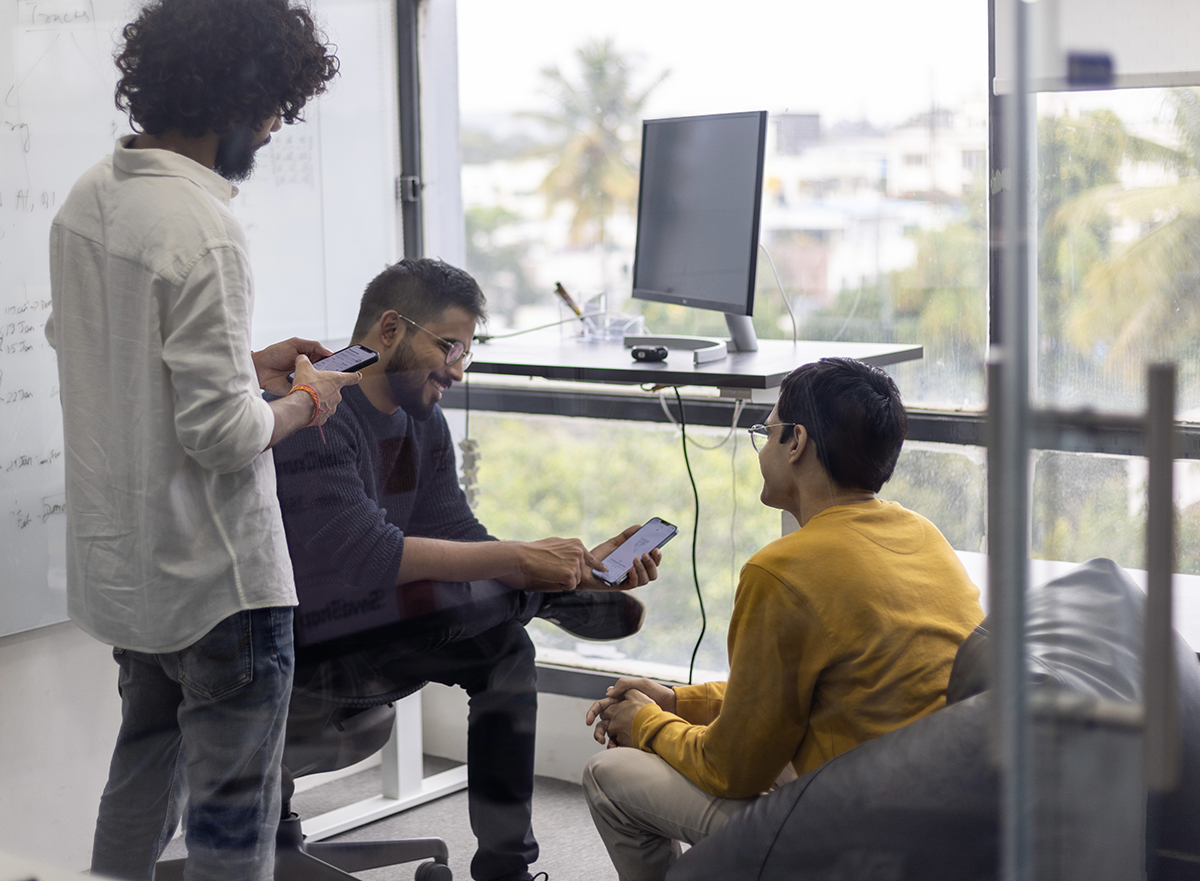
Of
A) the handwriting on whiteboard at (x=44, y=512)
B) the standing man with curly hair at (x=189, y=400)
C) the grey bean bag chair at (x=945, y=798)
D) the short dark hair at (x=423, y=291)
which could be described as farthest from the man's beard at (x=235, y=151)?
the grey bean bag chair at (x=945, y=798)

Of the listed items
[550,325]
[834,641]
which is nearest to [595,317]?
[550,325]

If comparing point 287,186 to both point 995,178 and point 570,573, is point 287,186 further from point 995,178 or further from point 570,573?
point 995,178

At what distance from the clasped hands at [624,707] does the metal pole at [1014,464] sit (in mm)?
936

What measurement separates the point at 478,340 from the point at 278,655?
Result: 112cm

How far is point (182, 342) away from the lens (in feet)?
4.16

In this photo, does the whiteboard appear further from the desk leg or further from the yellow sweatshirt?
the yellow sweatshirt

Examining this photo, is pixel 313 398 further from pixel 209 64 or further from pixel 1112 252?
pixel 1112 252

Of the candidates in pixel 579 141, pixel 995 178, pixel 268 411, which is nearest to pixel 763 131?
pixel 995 178

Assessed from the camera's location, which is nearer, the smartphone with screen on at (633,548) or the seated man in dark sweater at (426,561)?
the seated man in dark sweater at (426,561)

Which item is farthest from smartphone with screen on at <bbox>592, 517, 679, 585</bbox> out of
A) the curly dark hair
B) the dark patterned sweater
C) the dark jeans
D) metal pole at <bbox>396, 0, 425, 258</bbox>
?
the curly dark hair

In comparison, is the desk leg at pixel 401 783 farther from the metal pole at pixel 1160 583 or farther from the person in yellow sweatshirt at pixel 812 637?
the metal pole at pixel 1160 583

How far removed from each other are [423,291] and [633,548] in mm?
617

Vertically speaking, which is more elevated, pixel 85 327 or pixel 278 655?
pixel 85 327

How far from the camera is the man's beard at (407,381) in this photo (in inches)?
77.7
